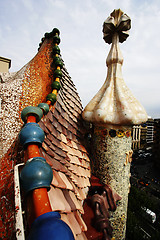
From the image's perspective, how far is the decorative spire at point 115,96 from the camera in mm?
2827

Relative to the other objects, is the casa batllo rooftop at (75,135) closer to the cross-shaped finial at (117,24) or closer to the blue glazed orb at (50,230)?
the cross-shaped finial at (117,24)

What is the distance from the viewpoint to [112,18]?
3396 millimetres

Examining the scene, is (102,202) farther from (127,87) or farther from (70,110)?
(127,87)

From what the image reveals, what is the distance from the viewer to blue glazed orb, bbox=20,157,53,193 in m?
0.99

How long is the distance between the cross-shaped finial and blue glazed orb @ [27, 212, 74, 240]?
13.1 ft

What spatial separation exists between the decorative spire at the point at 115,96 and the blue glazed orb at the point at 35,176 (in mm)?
1950

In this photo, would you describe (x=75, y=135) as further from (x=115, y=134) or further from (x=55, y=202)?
(x=55, y=202)

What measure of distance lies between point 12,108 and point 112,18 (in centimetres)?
314

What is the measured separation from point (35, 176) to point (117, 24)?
12.7 ft

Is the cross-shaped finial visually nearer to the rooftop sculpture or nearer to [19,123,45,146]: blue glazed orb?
the rooftop sculpture

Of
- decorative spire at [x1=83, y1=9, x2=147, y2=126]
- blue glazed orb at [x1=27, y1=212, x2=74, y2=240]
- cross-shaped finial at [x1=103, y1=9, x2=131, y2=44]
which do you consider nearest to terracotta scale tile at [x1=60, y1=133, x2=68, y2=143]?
decorative spire at [x1=83, y1=9, x2=147, y2=126]

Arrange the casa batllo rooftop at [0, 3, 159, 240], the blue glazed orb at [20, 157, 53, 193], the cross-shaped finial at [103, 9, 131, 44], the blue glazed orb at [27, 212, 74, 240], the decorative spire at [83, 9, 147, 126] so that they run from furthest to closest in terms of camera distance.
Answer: the cross-shaped finial at [103, 9, 131, 44] → the decorative spire at [83, 9, 147, 126] → the casa batllo rooftop at [0, 3, 159, 240] → the blue glazed orb at [20, 157, 53, 193] → the blue glazed orb at [27, 212, 74, 240]

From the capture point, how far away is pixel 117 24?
11.2ft

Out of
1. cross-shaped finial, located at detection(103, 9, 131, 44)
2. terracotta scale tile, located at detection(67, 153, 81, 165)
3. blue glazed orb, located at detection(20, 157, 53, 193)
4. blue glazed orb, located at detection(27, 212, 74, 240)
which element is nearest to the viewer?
blue glazed orb, located at detection(27, 212, 74, 240)
